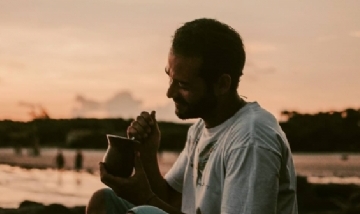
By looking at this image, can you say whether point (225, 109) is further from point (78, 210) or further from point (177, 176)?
point (78, 210)

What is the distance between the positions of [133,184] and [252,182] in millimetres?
509

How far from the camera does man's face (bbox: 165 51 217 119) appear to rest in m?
2.82

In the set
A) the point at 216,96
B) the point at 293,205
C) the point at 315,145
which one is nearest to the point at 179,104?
the point at 216,96

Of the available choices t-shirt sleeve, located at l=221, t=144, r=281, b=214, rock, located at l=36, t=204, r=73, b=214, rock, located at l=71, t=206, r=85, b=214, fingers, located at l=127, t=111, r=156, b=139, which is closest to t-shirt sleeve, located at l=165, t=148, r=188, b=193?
fingers, located at l=127, t=111, r=156, b=139

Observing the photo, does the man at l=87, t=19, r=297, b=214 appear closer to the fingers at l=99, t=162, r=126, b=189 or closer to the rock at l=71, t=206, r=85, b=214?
the fingers at l=99, t=162, r=126, b=189

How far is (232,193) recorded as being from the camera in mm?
2602

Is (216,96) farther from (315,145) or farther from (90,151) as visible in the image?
(90,151)

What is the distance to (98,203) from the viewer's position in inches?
119

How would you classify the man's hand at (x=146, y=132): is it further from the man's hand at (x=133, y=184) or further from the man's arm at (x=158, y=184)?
the man's hand at (x=133, y=184)

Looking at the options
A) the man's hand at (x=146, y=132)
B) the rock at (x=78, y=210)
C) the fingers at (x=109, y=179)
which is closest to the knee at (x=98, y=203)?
the fingers at (x=109, y=179)

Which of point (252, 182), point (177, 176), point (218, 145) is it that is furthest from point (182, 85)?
point (177, 176)

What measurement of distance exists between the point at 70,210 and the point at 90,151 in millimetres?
65674

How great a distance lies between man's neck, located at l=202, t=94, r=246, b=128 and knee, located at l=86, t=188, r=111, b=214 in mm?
505

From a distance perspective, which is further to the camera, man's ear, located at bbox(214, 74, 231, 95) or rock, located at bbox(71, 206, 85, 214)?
rock, located at bbox(71, 206, 85, 214)
